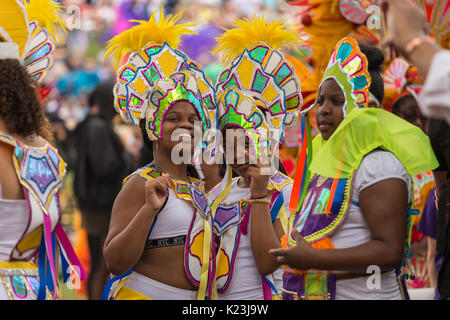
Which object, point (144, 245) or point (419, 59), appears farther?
point (144, 245)

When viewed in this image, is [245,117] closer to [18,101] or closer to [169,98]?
[169,98]

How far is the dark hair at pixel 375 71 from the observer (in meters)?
3.57

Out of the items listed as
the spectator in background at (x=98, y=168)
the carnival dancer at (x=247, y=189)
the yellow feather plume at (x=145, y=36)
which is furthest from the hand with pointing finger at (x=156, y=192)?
the spectator in background at (x=98, y=168)

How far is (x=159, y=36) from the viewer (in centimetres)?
380

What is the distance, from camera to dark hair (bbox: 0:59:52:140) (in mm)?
2984

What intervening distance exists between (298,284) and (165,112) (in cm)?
96

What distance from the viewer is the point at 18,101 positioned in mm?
3014

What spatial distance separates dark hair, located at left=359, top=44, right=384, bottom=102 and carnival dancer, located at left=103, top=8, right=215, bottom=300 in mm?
797

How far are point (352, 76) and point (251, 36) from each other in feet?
3.22

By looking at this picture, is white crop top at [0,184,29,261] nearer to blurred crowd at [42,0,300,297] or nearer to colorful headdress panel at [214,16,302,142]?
colorful headdress panel at [214,16,302,142]

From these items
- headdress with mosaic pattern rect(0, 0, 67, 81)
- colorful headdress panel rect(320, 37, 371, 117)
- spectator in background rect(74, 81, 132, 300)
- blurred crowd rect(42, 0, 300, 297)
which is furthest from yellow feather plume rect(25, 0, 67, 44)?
blurred crowd rect(42, 0, 300, 297)
